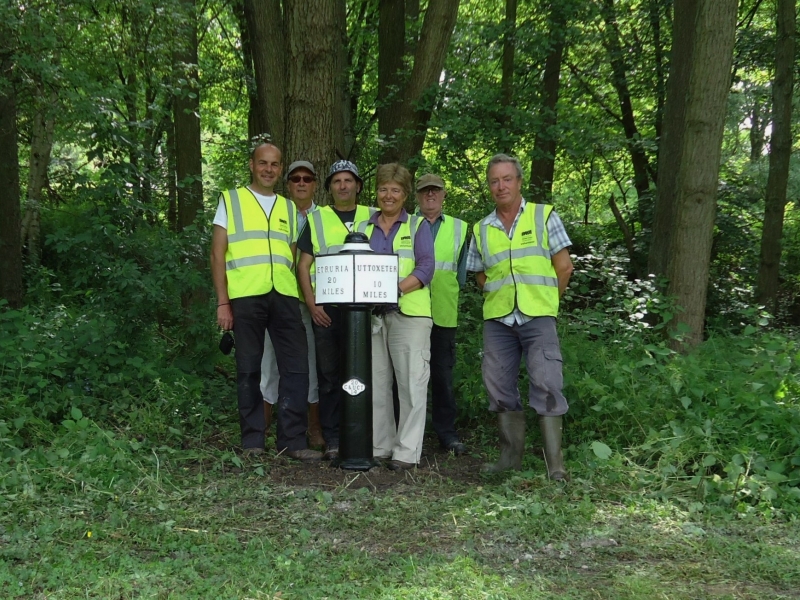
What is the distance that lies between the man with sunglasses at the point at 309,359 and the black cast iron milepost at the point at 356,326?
0.74 metres

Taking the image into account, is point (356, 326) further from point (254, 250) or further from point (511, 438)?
point (511, 438)

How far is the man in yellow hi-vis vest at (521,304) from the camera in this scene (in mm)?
4969

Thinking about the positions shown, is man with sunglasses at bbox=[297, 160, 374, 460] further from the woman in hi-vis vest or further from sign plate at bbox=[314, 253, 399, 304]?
sign plate at bbox=[314, 253, 399, 304]

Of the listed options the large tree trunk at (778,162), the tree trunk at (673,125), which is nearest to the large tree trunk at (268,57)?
the tree trunk at (673,125)

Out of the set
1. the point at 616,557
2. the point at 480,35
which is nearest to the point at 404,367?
the point at 616,557

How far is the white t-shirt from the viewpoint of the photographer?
5535 millimetres

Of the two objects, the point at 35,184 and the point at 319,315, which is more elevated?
the point at 35,184

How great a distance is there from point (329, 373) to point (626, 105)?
1195cm

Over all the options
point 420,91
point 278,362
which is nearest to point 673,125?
point 420,91

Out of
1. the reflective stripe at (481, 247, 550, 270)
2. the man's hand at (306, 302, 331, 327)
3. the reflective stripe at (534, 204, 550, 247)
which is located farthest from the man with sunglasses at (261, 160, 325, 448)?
the reflective stripe at (534, 204, 550, 247)

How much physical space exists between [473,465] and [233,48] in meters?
14.6

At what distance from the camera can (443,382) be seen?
6012 millimetres

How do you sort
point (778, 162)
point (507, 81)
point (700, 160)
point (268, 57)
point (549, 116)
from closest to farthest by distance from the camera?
point (700, 160) → point (268, 57) → point (549, 116) → point (507, 81) → point (778, 162)

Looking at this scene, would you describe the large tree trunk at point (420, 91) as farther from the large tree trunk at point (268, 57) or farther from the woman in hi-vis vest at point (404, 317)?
the woman in hi-vis vest at point (404, 317)
